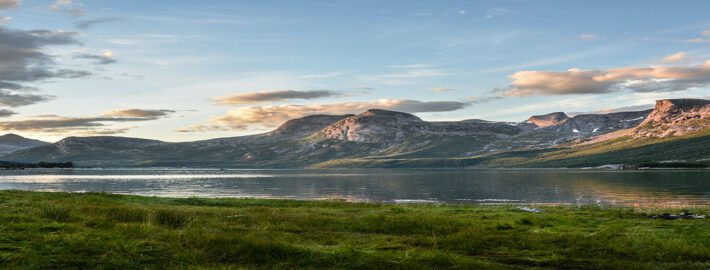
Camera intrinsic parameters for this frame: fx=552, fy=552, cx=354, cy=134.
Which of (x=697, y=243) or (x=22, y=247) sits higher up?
(x=22, y=247)

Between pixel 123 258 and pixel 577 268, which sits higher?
pixel 123 258

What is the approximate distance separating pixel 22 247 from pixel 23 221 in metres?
7.93

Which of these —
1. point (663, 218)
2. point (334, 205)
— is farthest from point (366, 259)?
point (334, 205)

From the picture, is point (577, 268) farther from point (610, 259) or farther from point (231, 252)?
point (231, 252)

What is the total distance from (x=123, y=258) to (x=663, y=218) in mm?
36222

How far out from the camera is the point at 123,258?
1614 cm

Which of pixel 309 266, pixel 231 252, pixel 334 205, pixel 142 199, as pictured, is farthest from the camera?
pixel 142 199

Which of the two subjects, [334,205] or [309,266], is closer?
[309,266]

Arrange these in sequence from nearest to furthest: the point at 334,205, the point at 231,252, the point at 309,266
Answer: the point at 309,266
the point at 231,252
the point at 334,205

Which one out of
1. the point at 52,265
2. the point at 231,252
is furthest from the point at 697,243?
the point at 52,265

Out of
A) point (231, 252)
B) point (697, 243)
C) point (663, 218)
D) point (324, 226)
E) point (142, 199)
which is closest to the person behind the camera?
point (231, 252)

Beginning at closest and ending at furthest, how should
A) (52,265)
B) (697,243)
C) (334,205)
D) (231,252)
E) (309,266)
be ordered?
1. (52,265)
2. (309,266)
3. (231,252)
4. (697,243)
5. (334,205)

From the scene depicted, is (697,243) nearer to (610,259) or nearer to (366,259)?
(610,259)

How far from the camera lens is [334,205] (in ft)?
184
